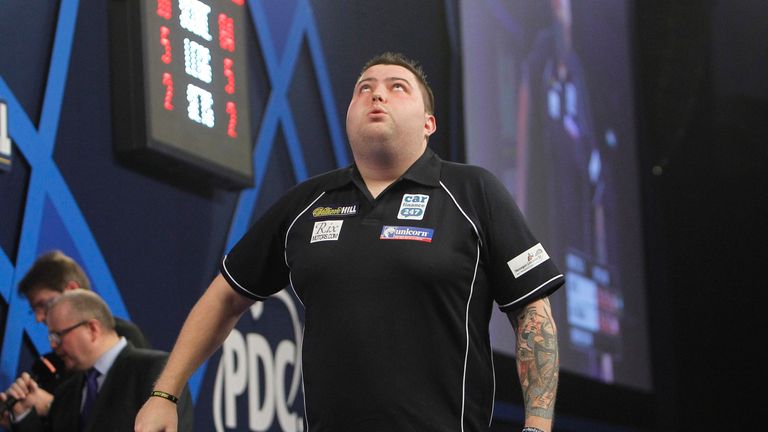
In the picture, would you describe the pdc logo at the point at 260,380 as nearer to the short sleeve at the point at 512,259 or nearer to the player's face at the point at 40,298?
the player's face at the point at 40,298

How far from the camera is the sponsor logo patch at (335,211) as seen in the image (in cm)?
215

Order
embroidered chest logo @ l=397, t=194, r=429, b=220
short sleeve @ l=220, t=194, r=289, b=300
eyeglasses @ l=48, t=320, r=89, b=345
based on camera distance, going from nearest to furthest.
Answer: embroidered chest logo @ l=397, t=194, r=429, b=220, short sleeve @ l=220, t=194, r=289, b=300, eyeglasses @ l=48, t=320, r=89, b=345

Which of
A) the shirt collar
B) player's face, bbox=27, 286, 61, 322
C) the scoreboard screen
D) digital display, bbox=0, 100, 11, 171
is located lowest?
player's face, bbox=27, 286, 61, 322

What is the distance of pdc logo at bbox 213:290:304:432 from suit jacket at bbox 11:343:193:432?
1069 millimetres

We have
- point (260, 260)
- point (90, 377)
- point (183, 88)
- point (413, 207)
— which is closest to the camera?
point (413, 207)

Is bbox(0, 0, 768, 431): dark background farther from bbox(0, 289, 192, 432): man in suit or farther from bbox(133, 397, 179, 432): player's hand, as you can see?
bbox(133, 397, 179, 432): player's hand

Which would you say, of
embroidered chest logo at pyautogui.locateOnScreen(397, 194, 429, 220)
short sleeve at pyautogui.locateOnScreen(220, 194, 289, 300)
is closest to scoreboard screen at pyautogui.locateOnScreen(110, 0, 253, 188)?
short sleeve at pyautogui.locateOnScreen(220, 194, 289, 300)

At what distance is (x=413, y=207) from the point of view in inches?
83.4

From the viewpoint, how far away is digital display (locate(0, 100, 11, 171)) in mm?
3559

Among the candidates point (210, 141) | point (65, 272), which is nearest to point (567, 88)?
point (210, 141)

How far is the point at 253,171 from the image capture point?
4660 mm

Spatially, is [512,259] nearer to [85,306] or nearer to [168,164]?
[85,306]

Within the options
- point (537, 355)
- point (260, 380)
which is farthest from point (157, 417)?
point (260, 380)

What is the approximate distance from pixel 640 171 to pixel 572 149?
1830 mm
